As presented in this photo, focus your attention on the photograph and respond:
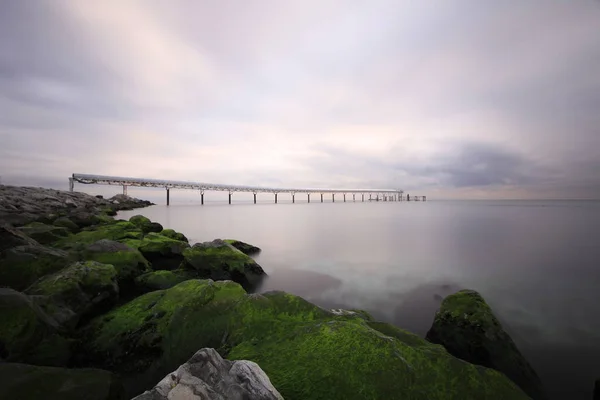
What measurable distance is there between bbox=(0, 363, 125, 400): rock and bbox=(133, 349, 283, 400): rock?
3.52 ft

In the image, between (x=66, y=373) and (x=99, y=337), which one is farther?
(x=99, y=337)

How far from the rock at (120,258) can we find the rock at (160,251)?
239 cm

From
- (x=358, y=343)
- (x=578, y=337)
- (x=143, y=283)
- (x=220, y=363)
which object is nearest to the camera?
(x=220, y=363)

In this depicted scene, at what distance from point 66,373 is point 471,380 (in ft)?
17.1

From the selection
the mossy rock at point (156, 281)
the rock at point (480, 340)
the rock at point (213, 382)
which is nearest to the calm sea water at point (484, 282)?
the rock at point (480, 340)

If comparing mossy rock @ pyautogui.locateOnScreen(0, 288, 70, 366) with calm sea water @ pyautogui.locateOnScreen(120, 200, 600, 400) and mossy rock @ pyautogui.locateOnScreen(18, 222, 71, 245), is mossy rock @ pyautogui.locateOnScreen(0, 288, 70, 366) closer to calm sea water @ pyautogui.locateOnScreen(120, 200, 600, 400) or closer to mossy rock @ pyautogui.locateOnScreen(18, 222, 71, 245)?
calm sea water @ pyautogui.locateOnScreen(120, 200, 600, 400)

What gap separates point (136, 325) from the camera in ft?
17.1

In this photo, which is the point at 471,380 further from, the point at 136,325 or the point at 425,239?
the point at 425,239

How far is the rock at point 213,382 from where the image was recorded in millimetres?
2578

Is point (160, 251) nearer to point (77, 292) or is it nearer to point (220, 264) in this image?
point (220, 264)

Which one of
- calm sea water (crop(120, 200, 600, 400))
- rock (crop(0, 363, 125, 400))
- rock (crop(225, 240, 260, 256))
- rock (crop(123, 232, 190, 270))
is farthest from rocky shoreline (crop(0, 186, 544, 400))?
rock (crop(225, 240, 260, 256))

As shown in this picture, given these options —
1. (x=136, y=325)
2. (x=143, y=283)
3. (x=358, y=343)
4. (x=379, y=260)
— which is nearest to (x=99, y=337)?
(x=136, y=325)

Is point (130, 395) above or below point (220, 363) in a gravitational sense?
below

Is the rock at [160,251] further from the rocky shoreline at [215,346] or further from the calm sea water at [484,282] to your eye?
the calm sea water at [484,282]
